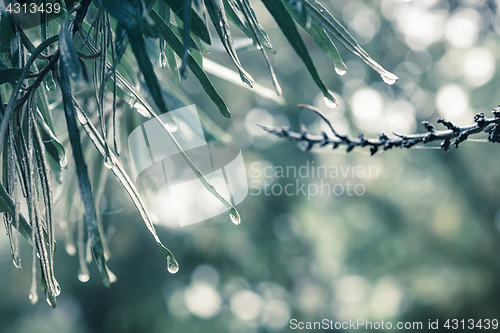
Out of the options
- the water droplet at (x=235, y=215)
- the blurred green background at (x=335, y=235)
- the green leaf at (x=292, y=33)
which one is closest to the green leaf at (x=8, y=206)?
the water droplet at (x=235, y=215)

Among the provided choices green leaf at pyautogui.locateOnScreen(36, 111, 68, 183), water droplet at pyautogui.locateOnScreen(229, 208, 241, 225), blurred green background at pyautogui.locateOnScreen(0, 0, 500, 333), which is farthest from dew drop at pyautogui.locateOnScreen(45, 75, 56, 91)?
blurred green background at pyautogui.locateOnScreen(0, 0, 500, 333)

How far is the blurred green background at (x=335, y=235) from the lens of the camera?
2473 millimetres

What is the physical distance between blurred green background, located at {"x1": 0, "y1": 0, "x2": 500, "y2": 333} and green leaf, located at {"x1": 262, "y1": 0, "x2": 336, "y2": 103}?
2.03 m

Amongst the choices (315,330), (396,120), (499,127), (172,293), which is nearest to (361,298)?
(315,330)

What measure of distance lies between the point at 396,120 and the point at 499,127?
9.16 ft

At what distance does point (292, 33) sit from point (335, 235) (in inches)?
105

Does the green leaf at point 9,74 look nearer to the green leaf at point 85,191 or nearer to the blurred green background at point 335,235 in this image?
the green leaf at point 85,191

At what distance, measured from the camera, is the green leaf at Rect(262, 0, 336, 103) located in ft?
0.85

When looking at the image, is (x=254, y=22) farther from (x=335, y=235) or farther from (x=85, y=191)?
(x=335, y=235)

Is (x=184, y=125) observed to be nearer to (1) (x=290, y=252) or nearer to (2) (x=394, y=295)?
(2) (x=394, y=295)

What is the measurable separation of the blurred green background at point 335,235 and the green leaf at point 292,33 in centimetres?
203

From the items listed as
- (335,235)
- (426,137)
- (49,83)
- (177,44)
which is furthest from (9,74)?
(335,235)

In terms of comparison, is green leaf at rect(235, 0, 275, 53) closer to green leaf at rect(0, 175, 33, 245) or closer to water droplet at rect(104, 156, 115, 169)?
water droplet at rect(104, 156, 115, 169)

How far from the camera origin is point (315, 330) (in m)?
3.16
